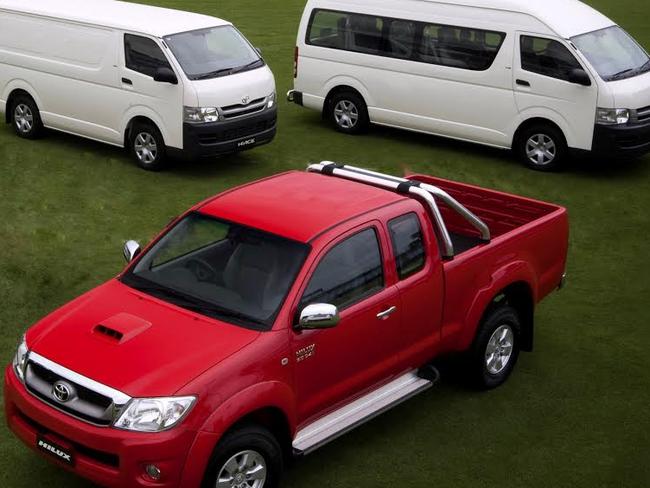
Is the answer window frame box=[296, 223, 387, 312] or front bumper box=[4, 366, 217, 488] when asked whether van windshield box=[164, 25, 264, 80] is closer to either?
window frame box=[296, 223, 387, 312]

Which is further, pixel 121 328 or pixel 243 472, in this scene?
pixel 121 328

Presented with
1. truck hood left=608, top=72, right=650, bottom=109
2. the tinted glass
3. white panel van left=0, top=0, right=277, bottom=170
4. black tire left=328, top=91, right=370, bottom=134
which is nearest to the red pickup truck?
white panel van left=0, top=0, right=277, bottom=170

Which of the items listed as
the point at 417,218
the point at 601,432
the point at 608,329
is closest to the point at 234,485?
the point at 417,218

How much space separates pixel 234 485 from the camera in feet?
21.6

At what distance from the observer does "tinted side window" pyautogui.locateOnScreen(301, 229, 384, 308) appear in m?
7.12

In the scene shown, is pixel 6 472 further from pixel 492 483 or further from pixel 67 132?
pixel 67 132

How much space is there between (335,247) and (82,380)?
194 cm

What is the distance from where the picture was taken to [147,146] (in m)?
13.8

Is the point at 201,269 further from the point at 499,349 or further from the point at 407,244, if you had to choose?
the point at 499,349

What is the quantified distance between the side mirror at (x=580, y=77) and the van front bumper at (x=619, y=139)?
58 cm

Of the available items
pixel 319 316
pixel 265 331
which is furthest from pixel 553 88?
pixel 265 331

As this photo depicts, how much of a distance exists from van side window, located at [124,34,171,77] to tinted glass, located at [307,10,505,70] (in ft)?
10.4

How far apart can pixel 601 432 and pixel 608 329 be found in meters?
1.96

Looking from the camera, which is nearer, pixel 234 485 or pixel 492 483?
pixel 234 485
